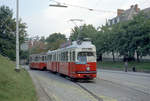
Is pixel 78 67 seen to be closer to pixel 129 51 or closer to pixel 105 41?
pixel 129 51

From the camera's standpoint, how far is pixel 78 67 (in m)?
17.3

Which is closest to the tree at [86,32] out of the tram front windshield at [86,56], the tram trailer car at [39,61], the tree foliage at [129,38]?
the tree foliage at [129,38]

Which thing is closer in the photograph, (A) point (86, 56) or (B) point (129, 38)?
(A) point (86, 56)

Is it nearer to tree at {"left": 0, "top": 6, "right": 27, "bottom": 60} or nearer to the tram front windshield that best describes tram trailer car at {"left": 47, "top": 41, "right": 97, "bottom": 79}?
the tram front windshield

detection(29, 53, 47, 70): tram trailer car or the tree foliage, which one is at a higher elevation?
the tree foliage

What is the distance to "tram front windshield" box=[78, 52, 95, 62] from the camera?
17.6 meters

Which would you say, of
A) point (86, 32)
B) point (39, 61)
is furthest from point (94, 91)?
point (86, 32)

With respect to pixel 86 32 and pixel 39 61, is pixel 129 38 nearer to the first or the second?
pixel 39 61

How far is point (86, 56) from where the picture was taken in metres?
17.8

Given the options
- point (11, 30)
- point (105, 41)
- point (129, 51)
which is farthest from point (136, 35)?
point (11, 30)

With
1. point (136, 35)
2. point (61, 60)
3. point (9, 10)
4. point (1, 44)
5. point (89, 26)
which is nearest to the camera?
point (61, 60)

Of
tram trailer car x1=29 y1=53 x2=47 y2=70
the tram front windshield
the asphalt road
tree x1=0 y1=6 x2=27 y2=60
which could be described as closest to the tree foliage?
tram trailer car x1=29 y1=53 x2=47 y2=70

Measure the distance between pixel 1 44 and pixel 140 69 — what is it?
2241 centimetres

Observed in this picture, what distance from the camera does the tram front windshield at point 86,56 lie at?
17.6 metres
